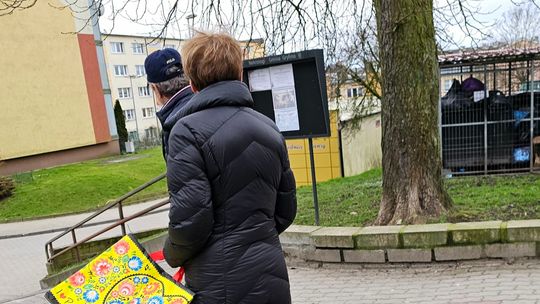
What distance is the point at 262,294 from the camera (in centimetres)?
183

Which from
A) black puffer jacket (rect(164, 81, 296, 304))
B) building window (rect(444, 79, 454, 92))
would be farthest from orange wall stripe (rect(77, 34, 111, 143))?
black puffer jacket (rect(164, 81, 296, 304))

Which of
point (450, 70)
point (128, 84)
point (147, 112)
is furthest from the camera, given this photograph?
point (147, 112)

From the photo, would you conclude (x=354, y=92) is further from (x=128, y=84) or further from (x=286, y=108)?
(x=128, y=84)

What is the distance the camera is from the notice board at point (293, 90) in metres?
4.41

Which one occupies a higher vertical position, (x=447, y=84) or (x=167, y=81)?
(x=167, y=81)

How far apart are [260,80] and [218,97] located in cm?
297

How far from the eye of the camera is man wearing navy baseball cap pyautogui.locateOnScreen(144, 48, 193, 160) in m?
2.30

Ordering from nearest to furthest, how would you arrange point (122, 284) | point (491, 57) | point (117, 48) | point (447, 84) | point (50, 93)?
1. point (122, 284)
2. point (491, 57)
3. point (447, 84)
4. point (50, 93)
5. point (117, 48)

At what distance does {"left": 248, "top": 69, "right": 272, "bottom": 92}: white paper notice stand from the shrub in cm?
1800

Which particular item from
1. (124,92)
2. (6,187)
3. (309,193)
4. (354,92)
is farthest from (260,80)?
(124,92)

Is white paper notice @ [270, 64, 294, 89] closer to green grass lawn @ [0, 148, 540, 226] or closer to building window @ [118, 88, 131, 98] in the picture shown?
green grass lawn @ [0, 148, 540, 226]

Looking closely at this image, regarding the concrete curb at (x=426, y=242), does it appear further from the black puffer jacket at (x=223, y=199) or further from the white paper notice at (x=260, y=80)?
the black puffer jacket at (x=223, y=199)

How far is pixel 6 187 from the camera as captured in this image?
63.7ft

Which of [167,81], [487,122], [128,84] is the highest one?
[128,84]
